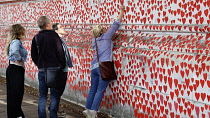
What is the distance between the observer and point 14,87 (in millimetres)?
7980

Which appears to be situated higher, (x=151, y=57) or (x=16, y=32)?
(x=16, y=32)

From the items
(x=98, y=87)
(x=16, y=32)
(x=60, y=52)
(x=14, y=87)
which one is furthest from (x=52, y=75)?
(x=98, y=87)

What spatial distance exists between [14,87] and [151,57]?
7.54 ft

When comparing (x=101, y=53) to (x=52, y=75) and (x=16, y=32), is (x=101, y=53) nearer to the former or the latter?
(x=52, y=75)

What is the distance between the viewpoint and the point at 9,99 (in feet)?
26.6

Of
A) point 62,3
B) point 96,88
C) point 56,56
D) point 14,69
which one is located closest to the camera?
point 56,56

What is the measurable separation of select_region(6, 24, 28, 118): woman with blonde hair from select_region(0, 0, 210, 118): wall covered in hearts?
1.54 m

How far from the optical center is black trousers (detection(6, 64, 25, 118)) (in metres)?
7.92

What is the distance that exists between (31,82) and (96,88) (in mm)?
4168

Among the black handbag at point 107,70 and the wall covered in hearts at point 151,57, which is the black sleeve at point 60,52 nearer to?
the black handbag at point 107,70

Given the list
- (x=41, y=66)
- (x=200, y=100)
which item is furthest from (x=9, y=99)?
(x=200, y=100)

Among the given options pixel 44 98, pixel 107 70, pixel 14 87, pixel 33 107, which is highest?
pixel 107 70

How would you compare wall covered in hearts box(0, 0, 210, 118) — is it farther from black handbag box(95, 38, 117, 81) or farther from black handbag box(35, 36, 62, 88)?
black handbag box(35, 36, 62, 88)

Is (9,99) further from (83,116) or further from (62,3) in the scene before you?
(62,3)
